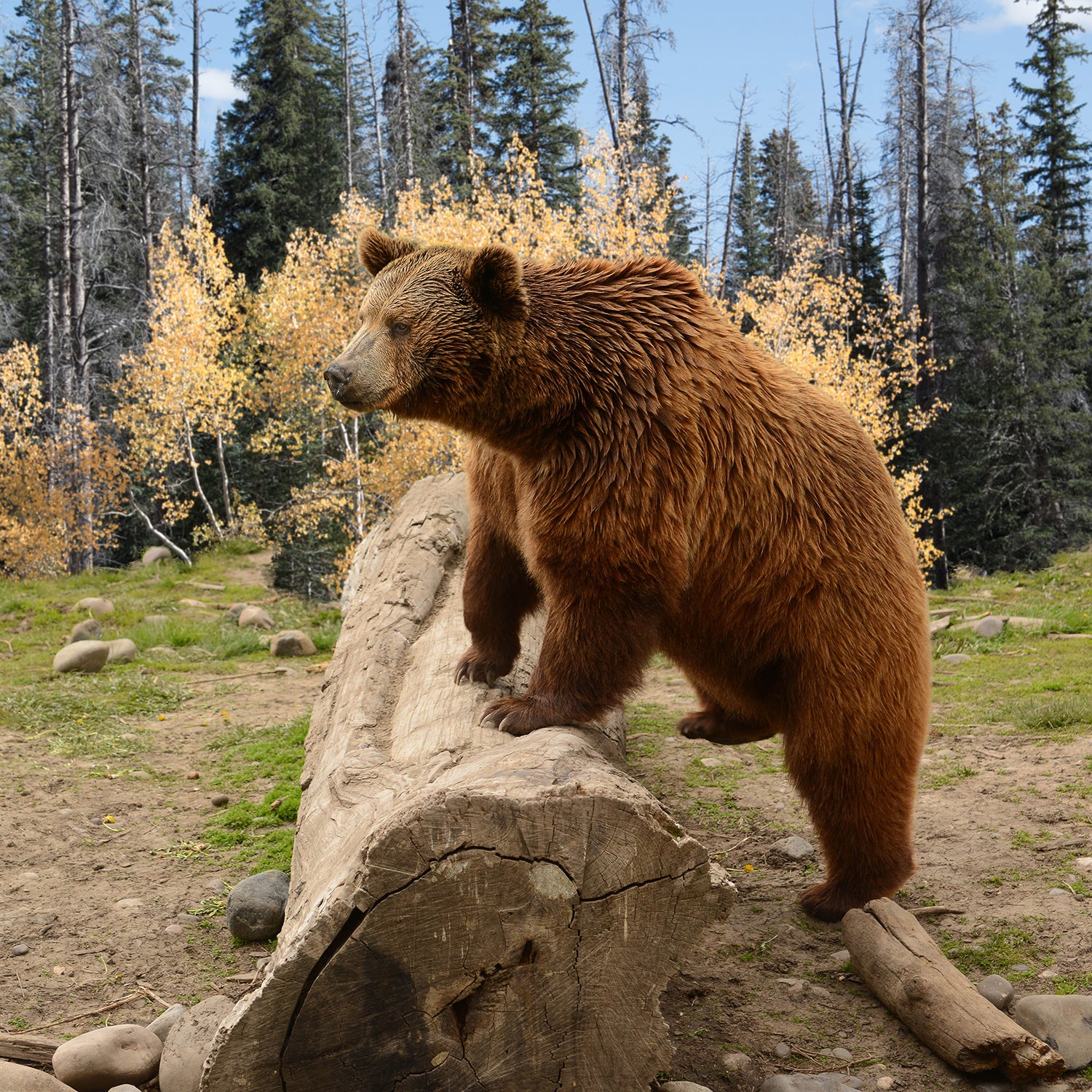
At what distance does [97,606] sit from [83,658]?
10.9 ft

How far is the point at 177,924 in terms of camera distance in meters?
3.94

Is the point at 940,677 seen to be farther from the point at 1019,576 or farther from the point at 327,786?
the point at 1019,576

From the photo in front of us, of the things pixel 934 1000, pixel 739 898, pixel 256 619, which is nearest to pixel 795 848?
pixel 739 898

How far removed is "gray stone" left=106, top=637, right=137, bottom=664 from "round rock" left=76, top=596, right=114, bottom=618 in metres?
2.44

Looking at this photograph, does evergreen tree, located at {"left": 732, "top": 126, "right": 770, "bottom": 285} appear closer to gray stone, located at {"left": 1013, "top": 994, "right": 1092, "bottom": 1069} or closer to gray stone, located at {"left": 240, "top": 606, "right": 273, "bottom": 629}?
gray stone, located at {"left": 240, "top": 606, "right": 273, "bottom": 629}

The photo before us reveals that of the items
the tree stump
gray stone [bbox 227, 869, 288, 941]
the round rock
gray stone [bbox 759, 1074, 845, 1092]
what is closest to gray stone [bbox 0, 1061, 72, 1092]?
the tree stump

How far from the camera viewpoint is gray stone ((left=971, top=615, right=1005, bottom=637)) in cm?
960

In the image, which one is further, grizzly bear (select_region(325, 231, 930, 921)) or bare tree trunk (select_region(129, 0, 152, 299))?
bare tree trunk (select_region(129, 0, 152, 299))

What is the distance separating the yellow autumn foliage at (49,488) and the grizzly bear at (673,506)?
17836mm

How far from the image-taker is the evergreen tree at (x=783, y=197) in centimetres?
3794

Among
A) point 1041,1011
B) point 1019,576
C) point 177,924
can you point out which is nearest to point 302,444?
point 1019,576

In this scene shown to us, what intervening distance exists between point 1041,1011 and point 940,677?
559 cm

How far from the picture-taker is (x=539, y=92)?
33.2m

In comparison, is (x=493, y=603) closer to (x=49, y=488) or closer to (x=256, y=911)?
(x=256, y=911)
